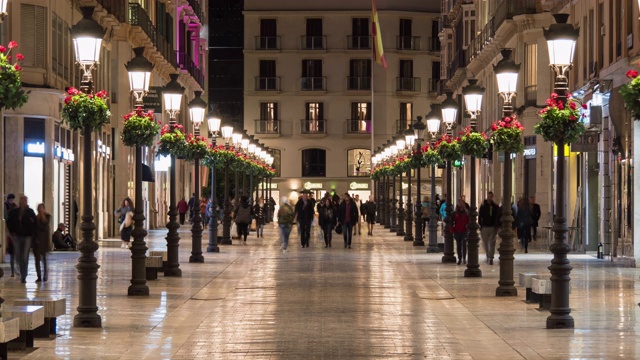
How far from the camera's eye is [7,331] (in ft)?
50.8

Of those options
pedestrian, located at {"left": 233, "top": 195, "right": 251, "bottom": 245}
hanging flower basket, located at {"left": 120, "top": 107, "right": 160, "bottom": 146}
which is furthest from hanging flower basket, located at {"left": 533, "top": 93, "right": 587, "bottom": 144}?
pedestrian, located at {"left": 233, "top": 195, "right": 251, "bottom": 245}

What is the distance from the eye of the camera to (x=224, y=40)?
377 feet

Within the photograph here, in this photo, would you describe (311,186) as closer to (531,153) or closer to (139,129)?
(531,153)

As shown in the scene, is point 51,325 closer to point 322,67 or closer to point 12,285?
point 12,285

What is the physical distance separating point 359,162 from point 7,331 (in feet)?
318

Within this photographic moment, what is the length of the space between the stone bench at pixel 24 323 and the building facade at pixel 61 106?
16.1 metres

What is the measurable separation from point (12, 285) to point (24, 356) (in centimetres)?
1167

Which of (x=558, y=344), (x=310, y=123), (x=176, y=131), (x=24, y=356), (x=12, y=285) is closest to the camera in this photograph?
(x=24, y=356)

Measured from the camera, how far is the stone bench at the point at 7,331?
15305 millimetres

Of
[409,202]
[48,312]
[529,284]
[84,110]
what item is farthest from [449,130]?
[48,312]

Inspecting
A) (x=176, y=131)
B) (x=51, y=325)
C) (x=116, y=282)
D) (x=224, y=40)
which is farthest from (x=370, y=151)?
(x=51, y=325)

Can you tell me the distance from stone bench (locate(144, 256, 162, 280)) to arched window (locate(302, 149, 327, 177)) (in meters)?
82.2

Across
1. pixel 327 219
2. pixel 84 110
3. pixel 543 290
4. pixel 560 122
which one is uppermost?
pixel 84 110

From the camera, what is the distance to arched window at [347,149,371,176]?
112 meters
